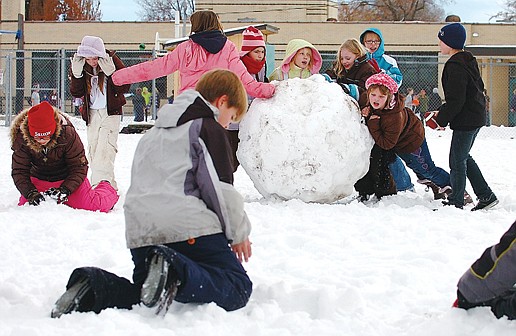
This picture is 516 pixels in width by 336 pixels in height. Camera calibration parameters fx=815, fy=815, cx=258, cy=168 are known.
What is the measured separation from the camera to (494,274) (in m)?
3.37

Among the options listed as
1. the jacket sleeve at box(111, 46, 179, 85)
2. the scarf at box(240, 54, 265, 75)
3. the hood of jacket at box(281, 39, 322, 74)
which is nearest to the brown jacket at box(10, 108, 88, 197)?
the jacket sleeve at box(111, 46, 179, 85)

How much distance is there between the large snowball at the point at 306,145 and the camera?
22.2ft

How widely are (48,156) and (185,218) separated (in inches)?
134

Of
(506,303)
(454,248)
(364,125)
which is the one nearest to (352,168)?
(364,125)

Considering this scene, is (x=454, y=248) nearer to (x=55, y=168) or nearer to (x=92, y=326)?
(x=92, y=326)

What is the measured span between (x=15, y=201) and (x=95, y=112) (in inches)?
50.5

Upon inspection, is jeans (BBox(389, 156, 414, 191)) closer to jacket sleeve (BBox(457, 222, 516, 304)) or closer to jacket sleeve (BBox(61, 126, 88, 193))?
jacket sleeve (BBox(61, 126, 88, 193))

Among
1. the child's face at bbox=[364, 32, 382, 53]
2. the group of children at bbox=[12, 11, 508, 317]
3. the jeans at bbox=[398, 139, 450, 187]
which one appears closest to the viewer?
the group of children at bbox=[12, 11, 508, 317]

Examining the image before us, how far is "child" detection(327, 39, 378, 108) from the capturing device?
7.70 meters

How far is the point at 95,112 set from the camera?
26.8ft

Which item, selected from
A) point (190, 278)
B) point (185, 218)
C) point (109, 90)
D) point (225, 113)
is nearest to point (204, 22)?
point (109, 90)

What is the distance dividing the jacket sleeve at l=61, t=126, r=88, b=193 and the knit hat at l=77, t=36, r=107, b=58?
1273 millimetres

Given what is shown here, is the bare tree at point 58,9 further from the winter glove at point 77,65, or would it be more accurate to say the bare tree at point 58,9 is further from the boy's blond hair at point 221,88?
the boy's blond hair at point 221,88

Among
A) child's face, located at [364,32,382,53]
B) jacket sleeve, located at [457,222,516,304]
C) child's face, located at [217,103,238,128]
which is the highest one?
child's face, located at [364,32,382,53]
